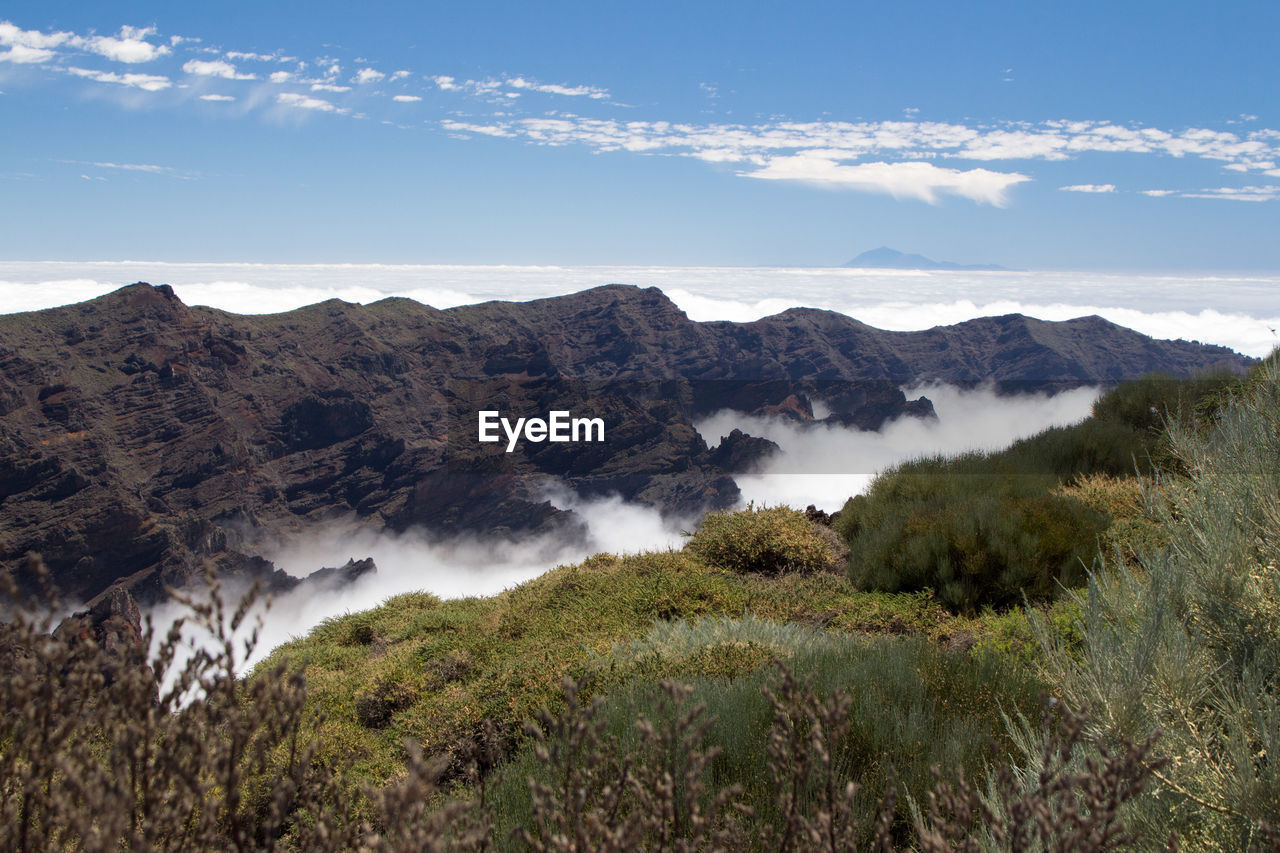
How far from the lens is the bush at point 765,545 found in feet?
34.7

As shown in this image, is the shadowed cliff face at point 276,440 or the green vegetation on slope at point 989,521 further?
the shadowed cliff face at point 276,440

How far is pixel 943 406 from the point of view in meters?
178

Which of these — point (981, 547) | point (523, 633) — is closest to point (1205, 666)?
point (981, 547)

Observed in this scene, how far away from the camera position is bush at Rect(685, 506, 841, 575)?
10578 millimetres

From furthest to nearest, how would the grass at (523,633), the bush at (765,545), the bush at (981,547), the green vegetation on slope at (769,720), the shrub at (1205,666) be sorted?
the bush at (765,545)
the bush at (981,547)
the grass at (523,633)
the shrub at (1205,666)
the green vegetation on slope at (769,720)

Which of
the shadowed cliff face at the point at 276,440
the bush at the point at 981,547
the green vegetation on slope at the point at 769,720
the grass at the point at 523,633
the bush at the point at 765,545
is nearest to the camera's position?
the green vegetation on slope at the point at 769,720

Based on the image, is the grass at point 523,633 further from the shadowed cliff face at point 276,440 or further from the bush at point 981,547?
the shadowed cliff face at point 276,440

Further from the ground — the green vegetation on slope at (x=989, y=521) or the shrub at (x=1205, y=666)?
the shrub at (x=1205, y=666)

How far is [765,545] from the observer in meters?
10.9

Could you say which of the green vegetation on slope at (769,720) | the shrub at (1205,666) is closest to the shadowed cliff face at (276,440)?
the green vegetation on slope at (769,720)

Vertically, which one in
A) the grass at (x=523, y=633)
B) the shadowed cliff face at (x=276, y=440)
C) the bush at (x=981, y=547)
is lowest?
the shadowed cliff face at (x=276, y=440)

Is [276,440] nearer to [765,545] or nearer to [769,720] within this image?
[765,545]

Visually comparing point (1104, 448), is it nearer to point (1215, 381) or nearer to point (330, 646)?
point (1215, 381)

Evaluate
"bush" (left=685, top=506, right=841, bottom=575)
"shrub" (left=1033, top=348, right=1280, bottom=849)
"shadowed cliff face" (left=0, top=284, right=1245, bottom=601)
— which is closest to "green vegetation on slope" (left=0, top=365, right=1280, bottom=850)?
"shrub" (left=1033, top=348, right=1280, bottom=849)
